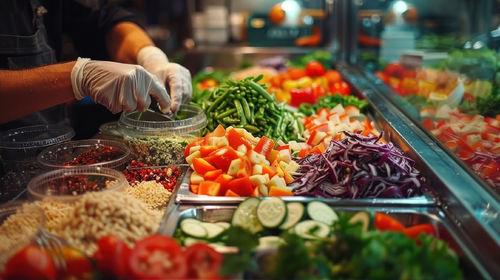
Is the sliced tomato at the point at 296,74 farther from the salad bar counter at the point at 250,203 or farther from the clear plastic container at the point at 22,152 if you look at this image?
the clear plastic container at the point at 22,152

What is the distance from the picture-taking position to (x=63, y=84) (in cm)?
275

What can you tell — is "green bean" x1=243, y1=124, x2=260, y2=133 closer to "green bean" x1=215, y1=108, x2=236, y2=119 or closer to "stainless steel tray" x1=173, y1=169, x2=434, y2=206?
"green bean" x1=215, y1=108, x2=236, y2=119

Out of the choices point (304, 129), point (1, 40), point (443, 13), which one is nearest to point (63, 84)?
point (1, 40)

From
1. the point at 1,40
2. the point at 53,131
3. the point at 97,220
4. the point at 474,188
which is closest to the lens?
the point at 97,220

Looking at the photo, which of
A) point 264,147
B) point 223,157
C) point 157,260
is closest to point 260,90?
point 264,147

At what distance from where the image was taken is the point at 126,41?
4223 millimetres

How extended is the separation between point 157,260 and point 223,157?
108 cm

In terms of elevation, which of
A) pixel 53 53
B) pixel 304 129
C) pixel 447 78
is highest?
pixel 53 53

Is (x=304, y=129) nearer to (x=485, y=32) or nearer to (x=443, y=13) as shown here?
(x=485, y=32)

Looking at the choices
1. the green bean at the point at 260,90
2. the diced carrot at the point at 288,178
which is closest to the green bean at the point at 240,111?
the green bean at the point at 260,90

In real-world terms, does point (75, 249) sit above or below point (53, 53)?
below

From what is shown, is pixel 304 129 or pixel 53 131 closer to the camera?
pixel 53 131

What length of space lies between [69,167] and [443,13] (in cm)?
444

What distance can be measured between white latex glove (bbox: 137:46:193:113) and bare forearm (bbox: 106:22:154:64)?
0.66 feet
